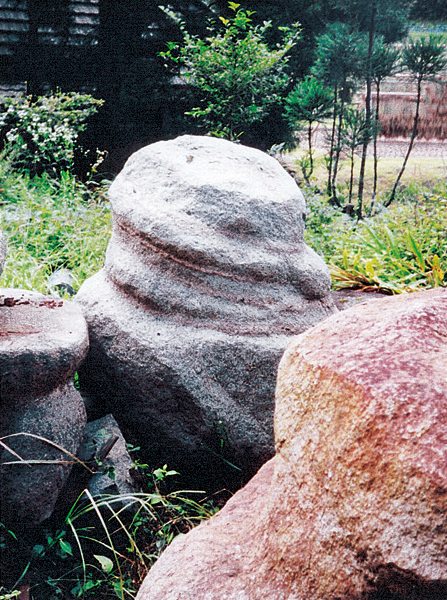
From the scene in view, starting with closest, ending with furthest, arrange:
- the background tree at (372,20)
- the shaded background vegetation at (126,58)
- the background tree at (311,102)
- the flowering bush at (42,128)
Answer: the background tree at (372,20), the flowering bush at (42,128), the background tree at (311,102), the shaded background vegetation at (126,58)

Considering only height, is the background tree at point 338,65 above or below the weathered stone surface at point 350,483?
above

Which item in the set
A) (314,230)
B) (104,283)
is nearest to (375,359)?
(104,283)

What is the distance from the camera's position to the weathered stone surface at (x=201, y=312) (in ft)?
8.09

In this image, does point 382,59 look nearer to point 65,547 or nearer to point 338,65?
point 338,65

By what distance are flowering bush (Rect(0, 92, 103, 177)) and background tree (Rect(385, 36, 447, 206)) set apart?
12.1ft

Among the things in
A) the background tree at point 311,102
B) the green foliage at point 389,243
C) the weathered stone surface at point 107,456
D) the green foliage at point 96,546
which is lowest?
the green foliage at point 96,546

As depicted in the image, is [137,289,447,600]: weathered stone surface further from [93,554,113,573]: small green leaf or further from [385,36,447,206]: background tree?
[385,36,447,206]: background tree

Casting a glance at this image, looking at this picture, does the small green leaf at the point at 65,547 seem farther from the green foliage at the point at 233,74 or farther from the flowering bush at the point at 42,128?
A: the green foliage at the point at 233,74

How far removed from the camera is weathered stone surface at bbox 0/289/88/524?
204 centimetres

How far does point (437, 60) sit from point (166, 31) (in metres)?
3.61

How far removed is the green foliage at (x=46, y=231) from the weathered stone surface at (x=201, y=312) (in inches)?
60.8

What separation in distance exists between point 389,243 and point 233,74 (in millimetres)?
2852

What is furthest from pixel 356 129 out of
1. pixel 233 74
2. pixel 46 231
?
pixel 46 231

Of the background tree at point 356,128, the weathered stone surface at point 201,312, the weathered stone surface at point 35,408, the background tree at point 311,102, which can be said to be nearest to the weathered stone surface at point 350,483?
the weathered stone surface at point 35,408
